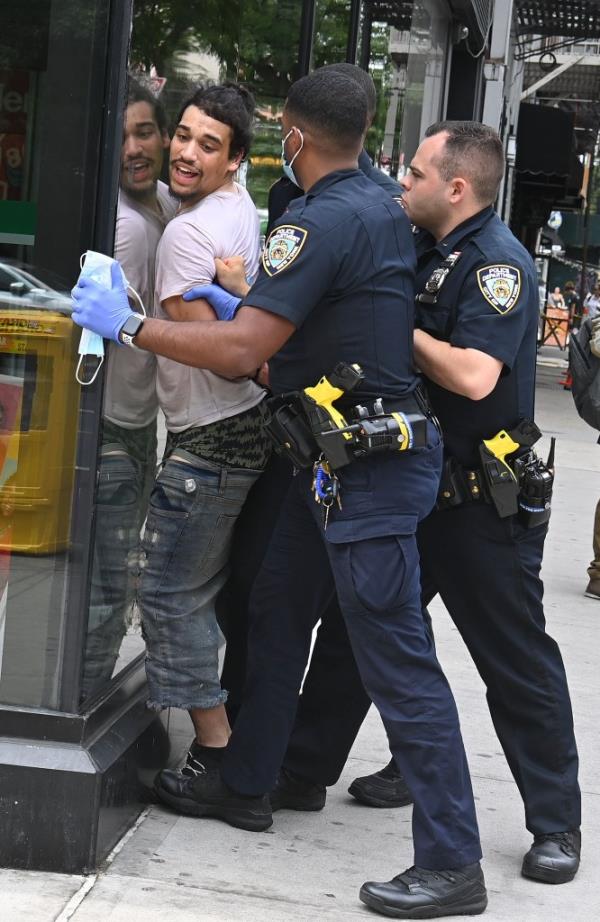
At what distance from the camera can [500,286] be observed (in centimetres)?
336

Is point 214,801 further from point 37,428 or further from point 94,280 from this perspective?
point 94,280

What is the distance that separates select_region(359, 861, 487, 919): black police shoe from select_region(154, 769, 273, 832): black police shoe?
517 millimetres

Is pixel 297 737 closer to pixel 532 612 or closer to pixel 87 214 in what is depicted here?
pixel 532 612

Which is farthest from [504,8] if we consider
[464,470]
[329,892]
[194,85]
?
[329,892]

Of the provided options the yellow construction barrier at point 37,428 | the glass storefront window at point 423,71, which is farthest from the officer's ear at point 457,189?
the glass storefront window at point 423,71

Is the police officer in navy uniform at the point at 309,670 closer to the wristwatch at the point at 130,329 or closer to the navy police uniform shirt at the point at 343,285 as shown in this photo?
the navy police uniform shirt at the point at 343,285

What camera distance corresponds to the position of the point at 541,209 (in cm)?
1972

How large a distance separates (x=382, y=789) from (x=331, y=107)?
2.10 metres

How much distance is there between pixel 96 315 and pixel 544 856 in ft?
6.27

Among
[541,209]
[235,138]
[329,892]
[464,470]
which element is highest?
[541,209]

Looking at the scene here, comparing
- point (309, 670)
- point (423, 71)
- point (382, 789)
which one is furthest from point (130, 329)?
point (423, 71)

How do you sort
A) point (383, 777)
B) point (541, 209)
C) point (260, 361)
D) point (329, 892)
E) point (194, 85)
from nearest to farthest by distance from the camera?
point (260, 361)
point (329, 892)
point (194, 85)
point (383, 777)
point (541, 209)

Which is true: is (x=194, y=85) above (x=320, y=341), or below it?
above

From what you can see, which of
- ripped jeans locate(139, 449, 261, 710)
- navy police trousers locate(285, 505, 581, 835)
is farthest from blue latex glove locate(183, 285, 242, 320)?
navy police trousers locate(285, 505, 581, 835)
